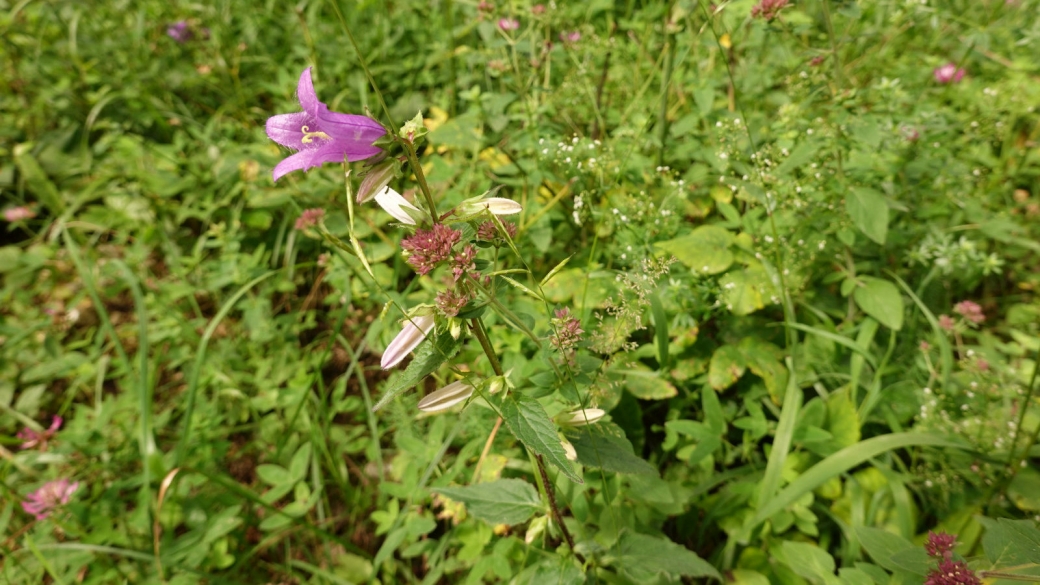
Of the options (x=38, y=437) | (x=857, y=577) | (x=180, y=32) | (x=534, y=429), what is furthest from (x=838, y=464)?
(x=180, y=32)

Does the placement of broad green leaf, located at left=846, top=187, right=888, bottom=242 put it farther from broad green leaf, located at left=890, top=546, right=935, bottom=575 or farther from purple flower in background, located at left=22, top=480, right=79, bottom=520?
purple flower in background, located at left=22, top=480, right=79, bottom=520

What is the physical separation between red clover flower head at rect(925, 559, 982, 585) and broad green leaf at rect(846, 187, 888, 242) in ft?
3.31

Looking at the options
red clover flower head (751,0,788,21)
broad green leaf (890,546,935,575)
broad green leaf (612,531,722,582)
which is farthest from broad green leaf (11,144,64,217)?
broad green leaf (890,546,935,575)

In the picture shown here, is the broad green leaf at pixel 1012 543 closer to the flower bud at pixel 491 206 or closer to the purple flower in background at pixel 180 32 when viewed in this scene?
the flower bud at pixel 491 206

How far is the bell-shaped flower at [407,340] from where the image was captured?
102cm

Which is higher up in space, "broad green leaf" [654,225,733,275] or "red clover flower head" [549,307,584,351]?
"red clover flower head" [549,307,584,351]

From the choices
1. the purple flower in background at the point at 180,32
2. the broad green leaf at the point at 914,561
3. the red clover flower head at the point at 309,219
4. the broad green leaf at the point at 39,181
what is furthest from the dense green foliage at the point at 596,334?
the purple flower in background at the point at 180,32

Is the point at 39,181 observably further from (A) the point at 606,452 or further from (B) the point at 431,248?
(A) the point at 606,452

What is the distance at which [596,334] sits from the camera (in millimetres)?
1295

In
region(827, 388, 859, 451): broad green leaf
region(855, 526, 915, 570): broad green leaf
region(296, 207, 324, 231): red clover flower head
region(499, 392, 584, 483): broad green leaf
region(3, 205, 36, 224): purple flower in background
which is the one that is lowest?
region(3, 205, 36, 224): purple flower in background

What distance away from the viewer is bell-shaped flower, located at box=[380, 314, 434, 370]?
1.02 meters

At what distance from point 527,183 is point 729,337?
102 centimetres

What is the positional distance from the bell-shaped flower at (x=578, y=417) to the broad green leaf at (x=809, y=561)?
2.60 ft

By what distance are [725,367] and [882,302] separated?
619 millimetres
